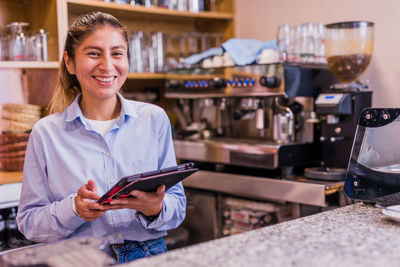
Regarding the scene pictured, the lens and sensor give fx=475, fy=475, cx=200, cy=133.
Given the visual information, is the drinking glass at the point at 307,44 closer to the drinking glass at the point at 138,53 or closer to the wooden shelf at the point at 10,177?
the drinking glass at the point at 138,53

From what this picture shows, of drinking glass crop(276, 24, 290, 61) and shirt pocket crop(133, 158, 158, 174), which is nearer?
shirt pocket crop(133, 158, 158, 174)

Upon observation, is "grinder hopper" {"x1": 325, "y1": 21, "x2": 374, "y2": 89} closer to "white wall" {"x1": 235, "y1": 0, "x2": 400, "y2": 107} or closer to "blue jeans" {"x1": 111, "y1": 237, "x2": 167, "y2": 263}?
"white wall" {"x1": 235, "y1": 0, "x2": 400, "y2": 107}

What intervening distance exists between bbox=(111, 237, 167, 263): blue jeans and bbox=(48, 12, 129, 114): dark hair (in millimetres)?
558

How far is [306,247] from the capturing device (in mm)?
1178

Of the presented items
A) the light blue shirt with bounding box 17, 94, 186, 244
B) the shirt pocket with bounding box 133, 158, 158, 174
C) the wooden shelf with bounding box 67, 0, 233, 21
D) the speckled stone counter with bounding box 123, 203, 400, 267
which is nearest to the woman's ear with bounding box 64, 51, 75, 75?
the light blue shirt with bounding box 17, 94, 186, 244

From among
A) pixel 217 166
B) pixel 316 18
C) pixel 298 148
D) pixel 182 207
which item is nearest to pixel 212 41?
pixel 316 18

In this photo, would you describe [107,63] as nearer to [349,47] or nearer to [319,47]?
[349,47]

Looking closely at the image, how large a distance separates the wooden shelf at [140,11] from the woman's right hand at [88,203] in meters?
1.64

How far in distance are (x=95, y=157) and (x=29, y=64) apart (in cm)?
118

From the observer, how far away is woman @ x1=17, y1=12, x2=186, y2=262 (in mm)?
1557

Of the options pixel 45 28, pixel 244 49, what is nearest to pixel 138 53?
pixel 45 28

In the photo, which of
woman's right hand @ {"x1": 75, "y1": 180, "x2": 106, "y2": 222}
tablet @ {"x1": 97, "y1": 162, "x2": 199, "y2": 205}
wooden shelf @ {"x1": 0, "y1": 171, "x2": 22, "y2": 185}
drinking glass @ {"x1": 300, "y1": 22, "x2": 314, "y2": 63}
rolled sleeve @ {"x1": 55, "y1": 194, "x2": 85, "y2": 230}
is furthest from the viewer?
drinking glass @ {"x1": 300, "y1": 22, "x2": 314, "y2": 63}

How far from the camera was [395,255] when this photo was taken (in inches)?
44.1

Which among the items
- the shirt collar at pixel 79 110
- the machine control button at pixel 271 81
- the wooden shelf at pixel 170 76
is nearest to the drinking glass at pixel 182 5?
the wooden shelf at pixel 170 76
